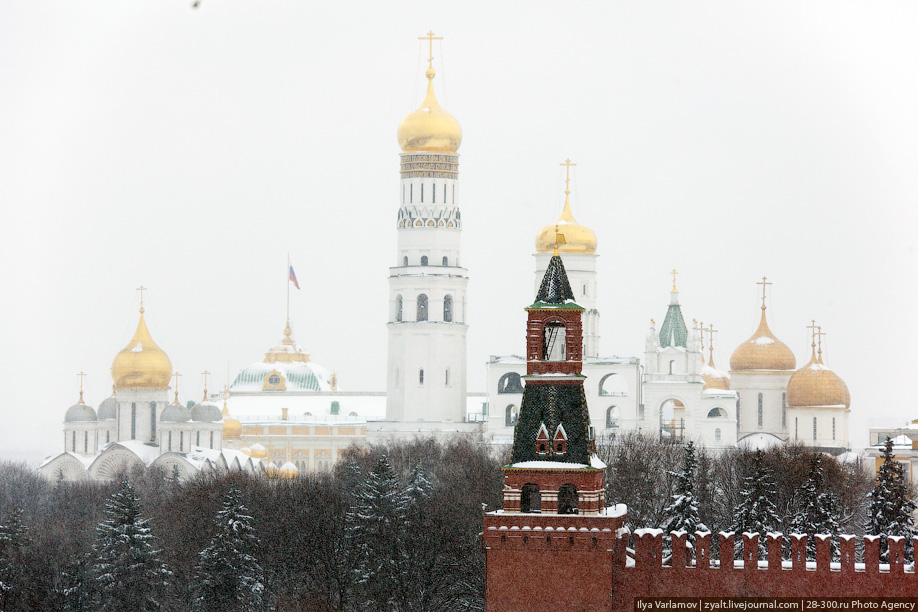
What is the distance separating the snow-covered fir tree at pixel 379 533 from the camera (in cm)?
5894

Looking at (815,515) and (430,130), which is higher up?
(430,130)

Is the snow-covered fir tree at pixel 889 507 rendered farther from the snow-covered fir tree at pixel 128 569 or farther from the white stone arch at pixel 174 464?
the white stone arch at pixel 174 464

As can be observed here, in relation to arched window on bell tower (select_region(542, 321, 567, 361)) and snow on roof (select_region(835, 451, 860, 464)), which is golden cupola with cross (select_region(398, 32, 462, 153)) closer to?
snow on roof (select_region(835, 451, 860, 464))

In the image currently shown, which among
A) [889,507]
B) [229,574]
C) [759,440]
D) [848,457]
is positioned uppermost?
[759,440]

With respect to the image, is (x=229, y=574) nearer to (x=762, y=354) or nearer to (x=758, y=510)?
(x=758, y=510)

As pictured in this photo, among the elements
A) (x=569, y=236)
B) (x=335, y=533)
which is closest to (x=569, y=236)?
(x=569, y=236)

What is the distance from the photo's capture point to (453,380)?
350 feet

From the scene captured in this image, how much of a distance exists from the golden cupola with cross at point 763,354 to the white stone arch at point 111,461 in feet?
96.2

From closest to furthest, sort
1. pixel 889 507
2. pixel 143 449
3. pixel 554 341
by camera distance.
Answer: pixel 554 341 < pixel 889 507 < pixel 143 449

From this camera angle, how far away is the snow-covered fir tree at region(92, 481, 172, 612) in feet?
194

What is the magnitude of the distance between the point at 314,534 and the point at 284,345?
8439 centimetres

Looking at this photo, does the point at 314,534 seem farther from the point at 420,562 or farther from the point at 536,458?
the point at 536,458

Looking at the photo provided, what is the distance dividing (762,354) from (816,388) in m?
5.48

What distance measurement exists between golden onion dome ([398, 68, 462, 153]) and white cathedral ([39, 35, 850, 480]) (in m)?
0.06
